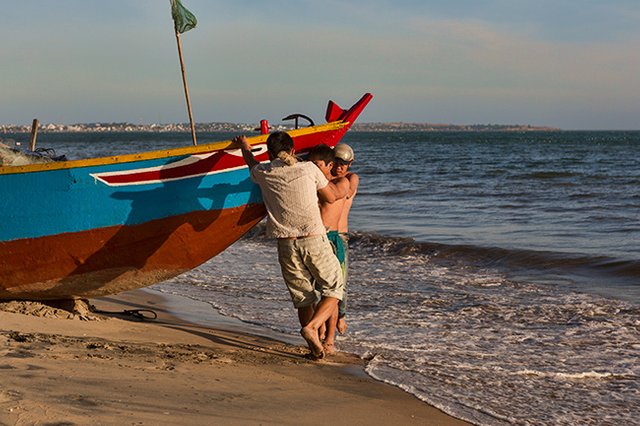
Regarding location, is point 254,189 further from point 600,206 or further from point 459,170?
point 459,170

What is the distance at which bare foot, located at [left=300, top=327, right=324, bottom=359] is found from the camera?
18.1ft

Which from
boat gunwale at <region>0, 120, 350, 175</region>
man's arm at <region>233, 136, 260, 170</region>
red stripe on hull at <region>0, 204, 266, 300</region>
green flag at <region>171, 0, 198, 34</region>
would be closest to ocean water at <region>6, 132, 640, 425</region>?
red stripe on hull at <region>0, 204, 266, 300</region>

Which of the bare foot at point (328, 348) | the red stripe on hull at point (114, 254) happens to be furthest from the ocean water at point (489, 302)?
the red stripe on hull at point (114, 254)

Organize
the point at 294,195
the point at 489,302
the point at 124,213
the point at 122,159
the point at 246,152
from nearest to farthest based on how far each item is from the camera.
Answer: the point at 294,195 → the point at 246,152 → the point at 122,159 → the point at 124,213 → the point at 489,302

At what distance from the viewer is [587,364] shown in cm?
587

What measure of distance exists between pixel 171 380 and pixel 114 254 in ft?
7.04

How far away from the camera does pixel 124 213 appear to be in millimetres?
6387

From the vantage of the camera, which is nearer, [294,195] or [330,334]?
[294,195]

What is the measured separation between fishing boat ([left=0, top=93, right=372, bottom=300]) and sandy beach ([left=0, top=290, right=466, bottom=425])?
37 centimetres

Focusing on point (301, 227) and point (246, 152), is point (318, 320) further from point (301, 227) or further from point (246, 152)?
point (246, 152)

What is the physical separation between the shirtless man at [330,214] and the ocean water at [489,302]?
31cm

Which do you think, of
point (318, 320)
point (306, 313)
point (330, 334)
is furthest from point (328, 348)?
point (318, 320)

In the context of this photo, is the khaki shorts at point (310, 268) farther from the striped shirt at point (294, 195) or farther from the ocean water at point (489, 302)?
the ocean water at point (489, 302)

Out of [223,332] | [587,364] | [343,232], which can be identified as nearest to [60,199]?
[223,332]
